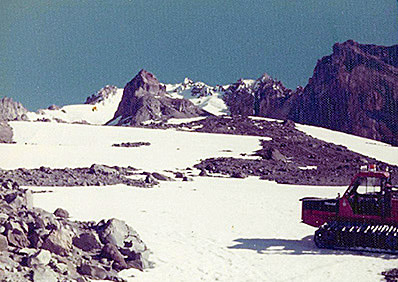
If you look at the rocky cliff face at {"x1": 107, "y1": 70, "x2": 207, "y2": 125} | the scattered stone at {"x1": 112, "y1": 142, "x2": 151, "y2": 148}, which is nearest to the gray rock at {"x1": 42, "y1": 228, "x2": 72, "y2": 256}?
the scattered stone at {"x1": 112, "y1": 142, "x2": 151, "y2": 148}

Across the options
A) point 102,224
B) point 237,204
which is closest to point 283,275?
point 102,224

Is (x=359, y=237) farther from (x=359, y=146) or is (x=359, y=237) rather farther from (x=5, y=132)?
(x=359, y=146)

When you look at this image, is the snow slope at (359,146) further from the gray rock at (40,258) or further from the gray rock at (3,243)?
the gray rock at (3,243)

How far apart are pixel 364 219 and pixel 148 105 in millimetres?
78826

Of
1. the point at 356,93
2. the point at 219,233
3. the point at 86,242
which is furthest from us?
the point at 356,93

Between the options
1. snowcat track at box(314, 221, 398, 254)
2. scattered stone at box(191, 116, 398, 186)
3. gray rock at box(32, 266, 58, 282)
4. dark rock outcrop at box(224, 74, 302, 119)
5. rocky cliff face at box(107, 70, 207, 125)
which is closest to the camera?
gray rock at box(32, 266, 58, 282)

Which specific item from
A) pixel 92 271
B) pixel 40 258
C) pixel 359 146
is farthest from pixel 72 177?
pixel 359 146

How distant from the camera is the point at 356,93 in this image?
9112cm

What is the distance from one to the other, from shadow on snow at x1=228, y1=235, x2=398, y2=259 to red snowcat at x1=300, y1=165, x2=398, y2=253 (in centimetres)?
17

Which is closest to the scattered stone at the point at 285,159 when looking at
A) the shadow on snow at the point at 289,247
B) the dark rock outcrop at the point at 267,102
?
the shadow on snow at the point at 289,247

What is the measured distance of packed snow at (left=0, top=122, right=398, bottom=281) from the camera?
29.8 feet

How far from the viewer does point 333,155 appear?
45000 mm

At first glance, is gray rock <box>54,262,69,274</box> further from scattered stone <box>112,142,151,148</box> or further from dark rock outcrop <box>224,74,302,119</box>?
dark rock outcrop <box>224,74,302,119</box>

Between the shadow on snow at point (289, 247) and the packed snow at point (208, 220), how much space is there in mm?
26
